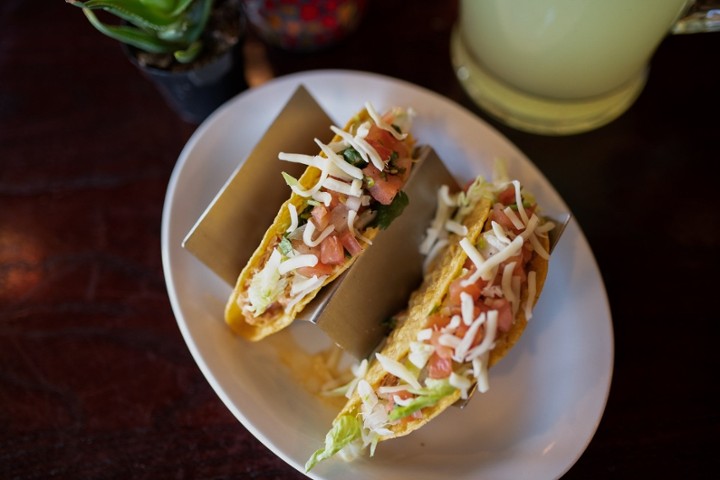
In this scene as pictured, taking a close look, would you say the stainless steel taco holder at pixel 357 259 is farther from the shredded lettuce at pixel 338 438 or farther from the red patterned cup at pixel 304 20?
the red patterned cup at pixel 304 20

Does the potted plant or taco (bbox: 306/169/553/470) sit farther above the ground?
the potted plant

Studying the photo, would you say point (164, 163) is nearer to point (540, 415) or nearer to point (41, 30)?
point (41, 30)

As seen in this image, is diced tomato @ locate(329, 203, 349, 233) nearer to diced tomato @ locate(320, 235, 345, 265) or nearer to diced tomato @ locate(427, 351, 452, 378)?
diced tomato @ locate(320, 235, 345, 265)

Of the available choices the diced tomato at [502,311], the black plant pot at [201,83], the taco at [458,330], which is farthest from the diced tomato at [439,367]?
the black plant pot at [201,83]

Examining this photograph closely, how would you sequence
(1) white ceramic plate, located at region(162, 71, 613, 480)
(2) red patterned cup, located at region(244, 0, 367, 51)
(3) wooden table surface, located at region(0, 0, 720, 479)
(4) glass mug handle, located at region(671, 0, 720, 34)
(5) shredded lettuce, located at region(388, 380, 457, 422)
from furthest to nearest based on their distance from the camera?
Result: 1. (2) red patterned cup, located at region(244, 0, 367, 51)
2. (4) glass mug handle, located at region(671, 0, 720, 34)
3. (3) wooden table surface, located at region(0, 0, 720, 479)
4. (1) white ceramic plate, located at region(162, 71, 613, 480)
5. (5) shredded lettuce, located at region(388, 380, 457, 422)

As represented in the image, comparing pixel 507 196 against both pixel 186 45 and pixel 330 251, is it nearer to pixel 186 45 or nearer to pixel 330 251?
pixel 330 251

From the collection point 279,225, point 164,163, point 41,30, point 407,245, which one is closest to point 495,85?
point 407,245

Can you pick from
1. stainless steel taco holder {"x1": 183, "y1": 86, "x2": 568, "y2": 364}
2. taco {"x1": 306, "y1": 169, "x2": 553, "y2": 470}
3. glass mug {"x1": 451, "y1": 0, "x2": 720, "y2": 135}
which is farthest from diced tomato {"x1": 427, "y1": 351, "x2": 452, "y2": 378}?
Result: glass mug {"x1": 451, "y1": 0, "x2": 720, "y2": 135}
